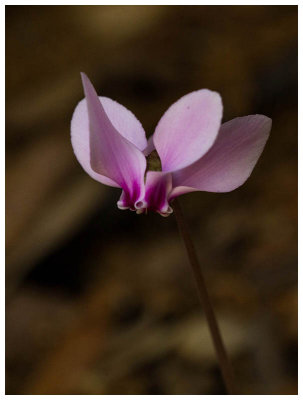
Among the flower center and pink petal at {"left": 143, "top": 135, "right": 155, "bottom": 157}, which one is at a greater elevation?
pink petal at {"left": 143, "top": 135, "right": 155, "bottom": 157}

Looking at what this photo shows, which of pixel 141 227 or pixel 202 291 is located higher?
pixel 202 291

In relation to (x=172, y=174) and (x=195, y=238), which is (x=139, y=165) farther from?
(x=195, y=238)

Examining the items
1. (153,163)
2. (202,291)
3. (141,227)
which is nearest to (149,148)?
(153,163)

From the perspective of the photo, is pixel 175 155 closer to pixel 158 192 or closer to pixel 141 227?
pixel 158 192

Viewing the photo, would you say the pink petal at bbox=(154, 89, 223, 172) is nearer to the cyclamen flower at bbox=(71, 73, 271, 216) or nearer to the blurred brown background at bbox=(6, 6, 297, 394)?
the cyclamen flower at bbox=(71, 73, 271, 216)

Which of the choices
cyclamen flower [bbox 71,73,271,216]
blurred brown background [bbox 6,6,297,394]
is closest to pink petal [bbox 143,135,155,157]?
cyclamen flower [bbox 71,73,271,216]

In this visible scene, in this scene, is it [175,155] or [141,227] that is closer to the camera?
[175,155]

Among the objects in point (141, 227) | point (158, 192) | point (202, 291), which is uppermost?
point (158, 192)
